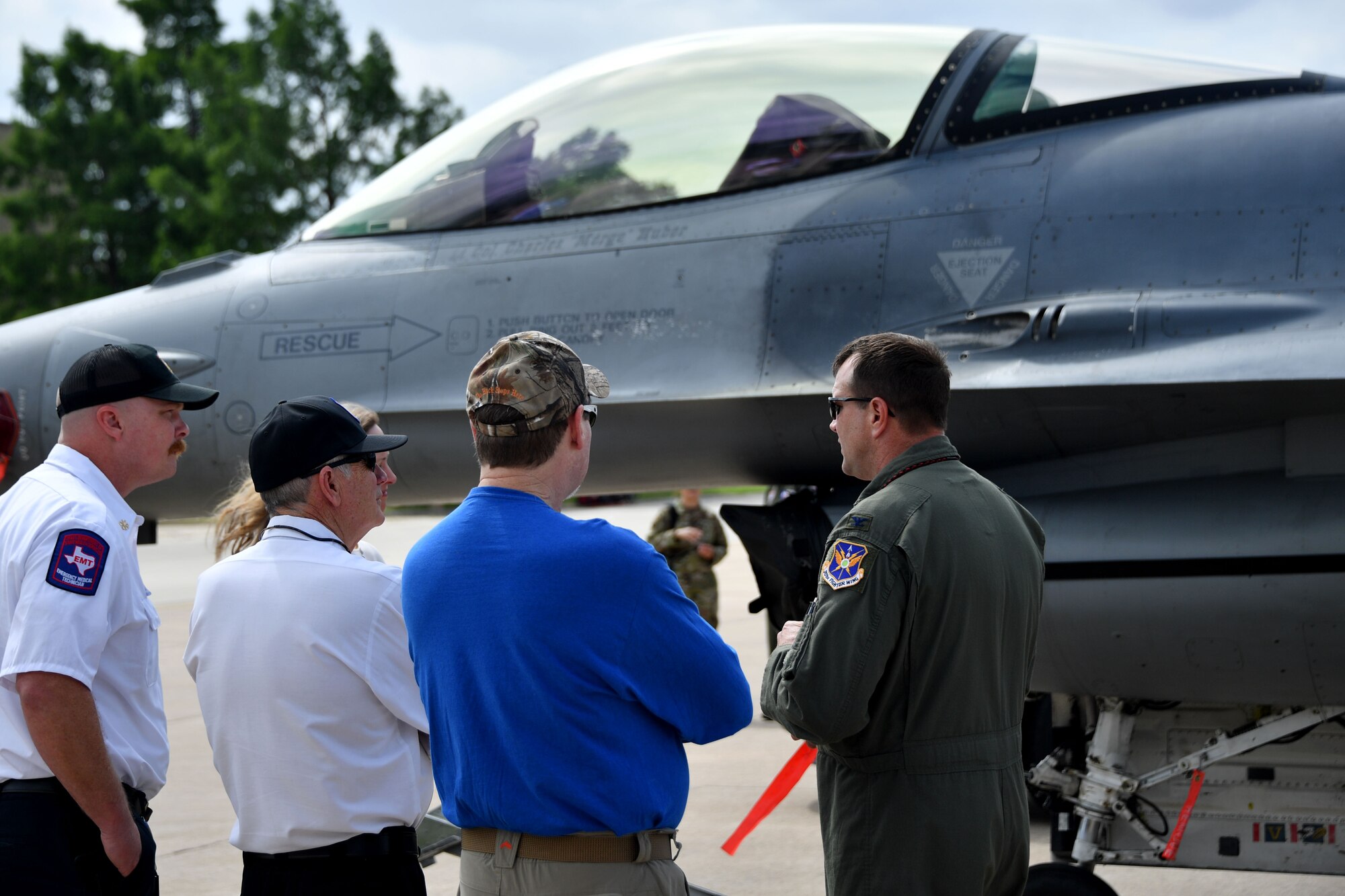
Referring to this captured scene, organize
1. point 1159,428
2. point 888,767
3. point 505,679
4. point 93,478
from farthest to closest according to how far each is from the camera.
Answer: point 1159,428 → point 93,478 → point 888,767 → point 505,679

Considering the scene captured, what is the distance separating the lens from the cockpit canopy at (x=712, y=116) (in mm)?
4418

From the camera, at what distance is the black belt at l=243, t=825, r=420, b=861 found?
7.63 feet

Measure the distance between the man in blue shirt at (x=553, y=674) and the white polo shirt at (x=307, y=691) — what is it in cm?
35

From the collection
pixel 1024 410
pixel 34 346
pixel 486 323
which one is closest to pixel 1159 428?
pixel 1024 410

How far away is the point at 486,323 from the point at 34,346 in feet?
6.22

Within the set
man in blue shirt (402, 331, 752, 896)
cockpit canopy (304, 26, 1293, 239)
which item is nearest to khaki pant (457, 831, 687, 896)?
man in blue shirt (402, 331, 752, 896)

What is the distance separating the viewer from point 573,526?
6.25ft

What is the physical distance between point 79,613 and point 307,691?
0.49 metres

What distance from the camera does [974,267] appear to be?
4.08 meters

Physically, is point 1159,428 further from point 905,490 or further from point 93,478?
point 93,478

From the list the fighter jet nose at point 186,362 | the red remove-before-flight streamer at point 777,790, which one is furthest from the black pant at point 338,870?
the fighter jet nose at point 186,362

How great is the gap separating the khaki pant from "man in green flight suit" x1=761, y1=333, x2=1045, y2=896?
0.41 m

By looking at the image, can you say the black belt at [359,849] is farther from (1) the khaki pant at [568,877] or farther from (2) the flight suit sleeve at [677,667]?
(2) the flight suit sleeve at [677,667]

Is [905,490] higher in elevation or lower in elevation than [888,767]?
higher
